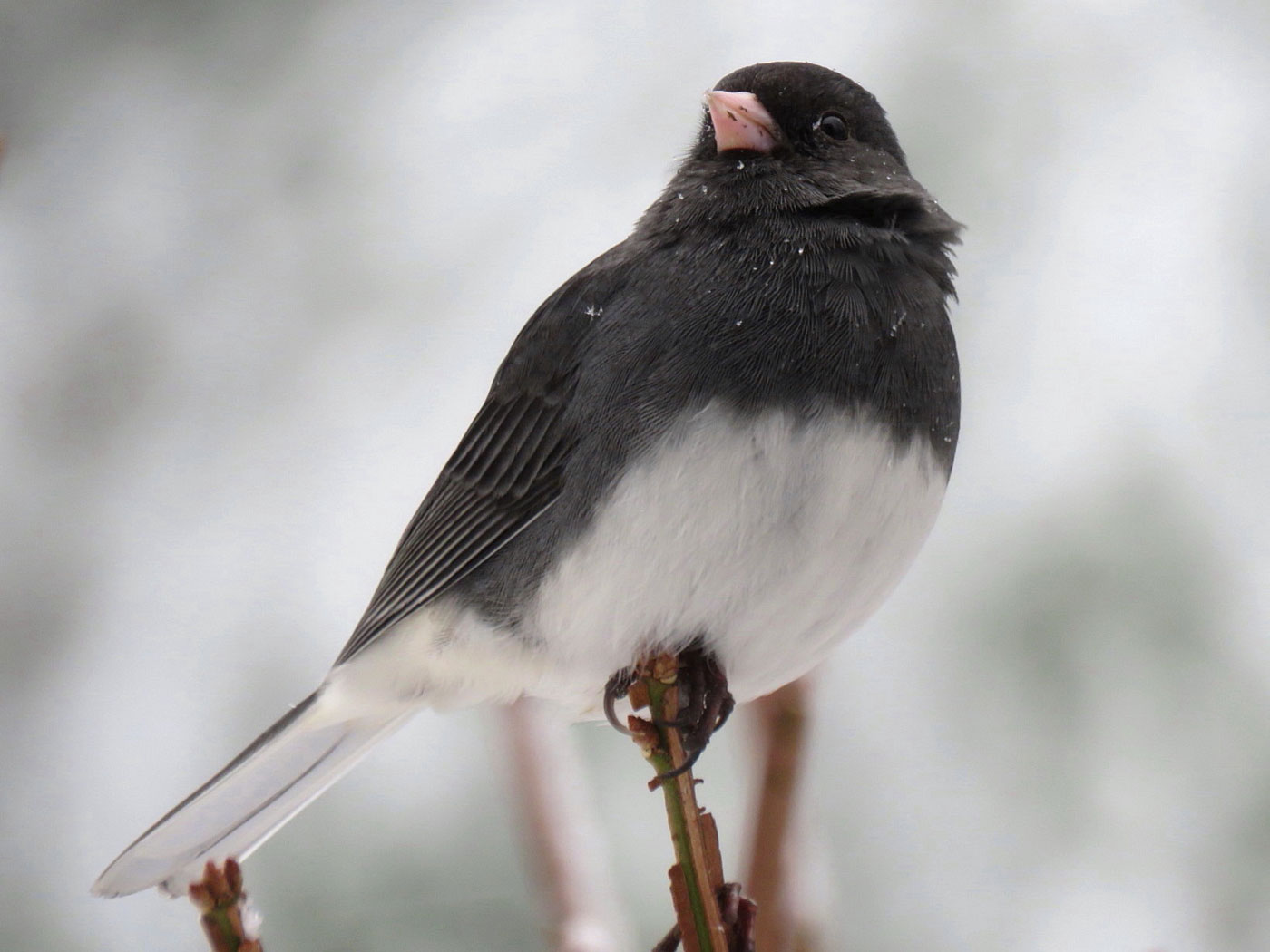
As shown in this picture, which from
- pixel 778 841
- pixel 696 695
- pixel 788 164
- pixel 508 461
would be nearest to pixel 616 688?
pixel 696 695

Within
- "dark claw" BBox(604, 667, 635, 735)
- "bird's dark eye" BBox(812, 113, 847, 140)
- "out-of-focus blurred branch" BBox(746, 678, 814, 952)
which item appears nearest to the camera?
"out-of-focus blurred branch" BBox(746, 678, 814, 952)

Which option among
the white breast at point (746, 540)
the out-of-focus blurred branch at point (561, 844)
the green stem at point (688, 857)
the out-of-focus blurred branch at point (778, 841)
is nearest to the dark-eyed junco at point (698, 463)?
the white breast at point (746, 540)

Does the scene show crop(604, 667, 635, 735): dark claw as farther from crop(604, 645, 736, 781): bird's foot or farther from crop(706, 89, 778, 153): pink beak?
crop(706, 89, 778, 153): pink beak

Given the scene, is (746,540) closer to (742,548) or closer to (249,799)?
(742,548)

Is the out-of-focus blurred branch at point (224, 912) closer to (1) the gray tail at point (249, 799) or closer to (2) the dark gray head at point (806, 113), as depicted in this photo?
(1) the gray tail at point (249, 799)

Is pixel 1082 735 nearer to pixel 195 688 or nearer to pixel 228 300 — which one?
pixel 195 688

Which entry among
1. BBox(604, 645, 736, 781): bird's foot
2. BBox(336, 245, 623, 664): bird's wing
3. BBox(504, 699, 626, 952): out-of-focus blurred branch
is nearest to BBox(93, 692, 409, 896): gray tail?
BBox(336, 245, 623, 664): bird's wing

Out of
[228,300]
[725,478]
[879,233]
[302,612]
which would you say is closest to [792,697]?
[725,478]
